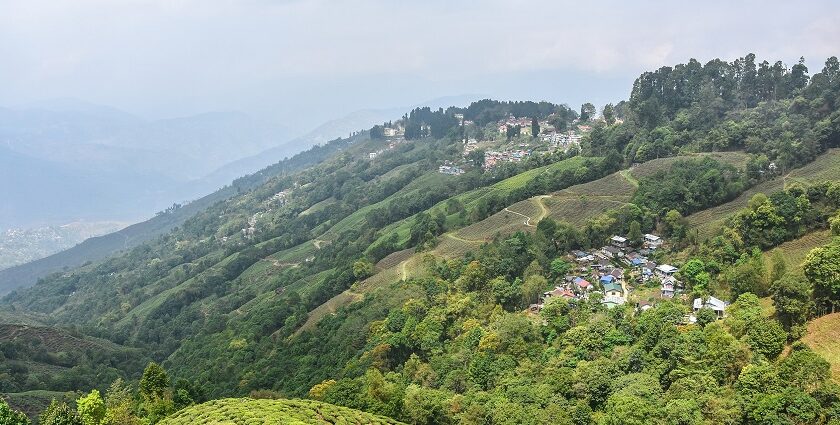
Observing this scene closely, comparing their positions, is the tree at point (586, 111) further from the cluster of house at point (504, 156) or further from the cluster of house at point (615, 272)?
the cluster of house at point (615, 272)

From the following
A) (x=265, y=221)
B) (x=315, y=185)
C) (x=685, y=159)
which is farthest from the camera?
(x=315, y=185)

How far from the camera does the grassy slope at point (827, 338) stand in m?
26.8

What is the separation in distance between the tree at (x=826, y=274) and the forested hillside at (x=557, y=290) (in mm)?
105

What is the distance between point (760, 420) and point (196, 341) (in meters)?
65.7

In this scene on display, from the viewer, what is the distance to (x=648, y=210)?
51.3m

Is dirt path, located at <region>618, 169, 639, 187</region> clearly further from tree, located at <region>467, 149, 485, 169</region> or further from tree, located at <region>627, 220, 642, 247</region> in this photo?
tree, located at <region>467, 149, 485, 169</region>

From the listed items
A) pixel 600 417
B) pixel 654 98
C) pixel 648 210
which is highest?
pixel 654 98

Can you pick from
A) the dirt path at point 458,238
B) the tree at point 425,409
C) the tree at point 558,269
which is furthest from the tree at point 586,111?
the tree at point 425,409

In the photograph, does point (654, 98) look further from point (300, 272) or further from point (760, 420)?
point (760, 420)

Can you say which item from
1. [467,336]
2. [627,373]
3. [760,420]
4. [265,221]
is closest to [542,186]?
[467,336]

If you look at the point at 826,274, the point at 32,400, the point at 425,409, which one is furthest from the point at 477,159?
the point at 425,409

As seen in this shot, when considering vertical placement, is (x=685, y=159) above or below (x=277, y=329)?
above

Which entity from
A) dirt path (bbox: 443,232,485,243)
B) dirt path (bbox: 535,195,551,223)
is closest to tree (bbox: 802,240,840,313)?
dirt path (bbox: 535,195,551,223)

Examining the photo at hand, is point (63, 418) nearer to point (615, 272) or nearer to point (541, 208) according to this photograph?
point (615, 272)
